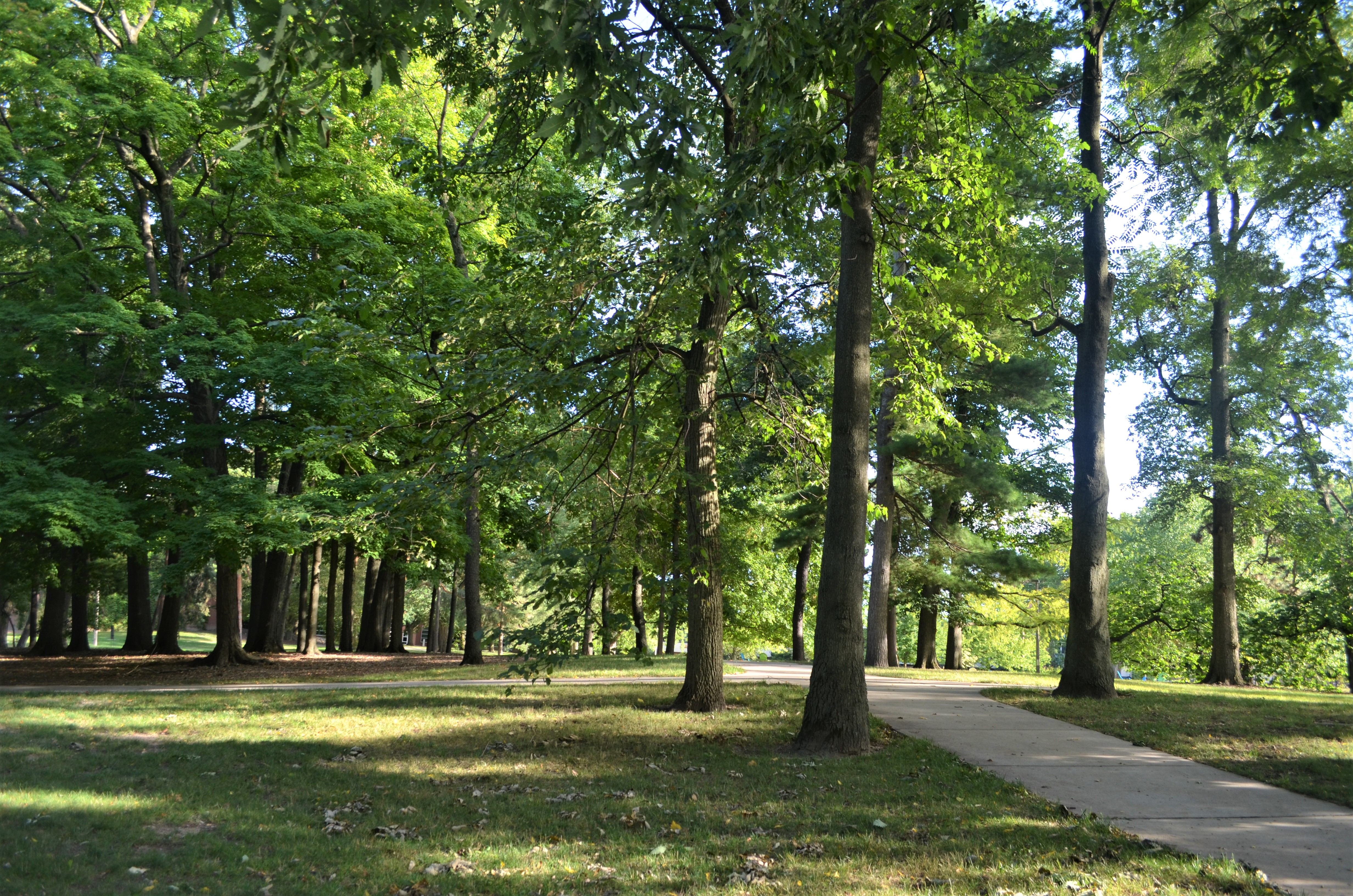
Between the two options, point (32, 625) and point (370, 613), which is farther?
point (32, 625)

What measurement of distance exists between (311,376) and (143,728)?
8.24 m

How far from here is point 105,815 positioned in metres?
5.48

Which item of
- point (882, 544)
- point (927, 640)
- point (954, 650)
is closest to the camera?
point (882, 544)

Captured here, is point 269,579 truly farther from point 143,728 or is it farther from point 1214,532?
point 1214,532

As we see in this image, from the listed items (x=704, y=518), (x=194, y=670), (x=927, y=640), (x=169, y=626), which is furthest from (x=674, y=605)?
(x=169, y=626)

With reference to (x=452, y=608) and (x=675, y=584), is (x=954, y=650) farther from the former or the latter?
(x=452, y=608)

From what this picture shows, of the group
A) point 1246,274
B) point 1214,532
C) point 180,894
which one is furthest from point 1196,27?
point 180,894

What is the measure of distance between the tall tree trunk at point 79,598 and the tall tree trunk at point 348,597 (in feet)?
23.4

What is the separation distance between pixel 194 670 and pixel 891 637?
19.6 m

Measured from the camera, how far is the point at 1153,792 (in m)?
6.57

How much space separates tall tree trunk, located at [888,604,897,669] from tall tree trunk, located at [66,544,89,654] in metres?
22.8

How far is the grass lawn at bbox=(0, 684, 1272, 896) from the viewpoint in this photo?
4473mm

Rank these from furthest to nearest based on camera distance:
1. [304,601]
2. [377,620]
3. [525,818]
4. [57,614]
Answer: [377,620]
[304,601]
[57,614]
[525,818]

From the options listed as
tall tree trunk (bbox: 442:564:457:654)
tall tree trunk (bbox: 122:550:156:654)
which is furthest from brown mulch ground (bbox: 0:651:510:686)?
tall tree trunk (bbox: 442:564:457:654)
